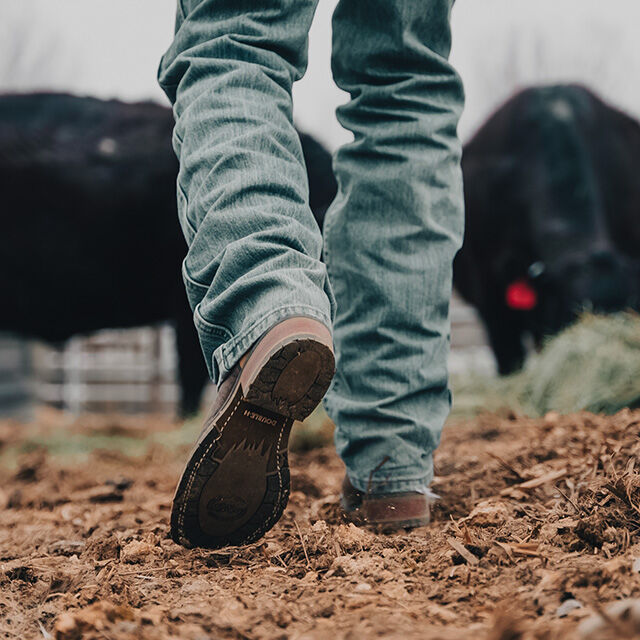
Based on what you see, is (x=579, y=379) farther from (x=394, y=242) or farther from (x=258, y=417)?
(x=258, y=417)

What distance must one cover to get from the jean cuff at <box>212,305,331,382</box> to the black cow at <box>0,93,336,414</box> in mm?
3249

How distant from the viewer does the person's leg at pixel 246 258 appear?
2.94ft

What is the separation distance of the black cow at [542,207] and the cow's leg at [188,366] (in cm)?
187

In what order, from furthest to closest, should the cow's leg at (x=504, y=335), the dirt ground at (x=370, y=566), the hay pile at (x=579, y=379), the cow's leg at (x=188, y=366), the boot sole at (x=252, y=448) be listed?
the cow's leg at (x=504, y=335) → the cow's leg at (x=188, y=366) → the hay pile at (x=579, y=379) → the boot sole at (x=252, y=448) → the dirt ground at (x=370, y=566)

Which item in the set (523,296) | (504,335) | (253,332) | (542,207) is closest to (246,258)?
(253,332)

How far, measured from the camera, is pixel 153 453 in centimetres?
279

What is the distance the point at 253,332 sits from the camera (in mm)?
895

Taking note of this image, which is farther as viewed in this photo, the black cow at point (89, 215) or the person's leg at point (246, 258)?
the black cow at point (89, 215)

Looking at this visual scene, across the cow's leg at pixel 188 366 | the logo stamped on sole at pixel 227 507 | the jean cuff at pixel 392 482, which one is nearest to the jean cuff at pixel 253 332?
the logo stamped on sole at pixel 227 507

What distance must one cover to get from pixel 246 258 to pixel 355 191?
392 millimetres

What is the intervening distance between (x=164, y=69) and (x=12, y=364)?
21.4 ft

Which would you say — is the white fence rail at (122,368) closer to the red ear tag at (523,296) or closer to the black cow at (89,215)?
the black cow at (89,215)

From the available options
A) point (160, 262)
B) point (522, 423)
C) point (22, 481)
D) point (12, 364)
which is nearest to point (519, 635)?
point (522, 423)

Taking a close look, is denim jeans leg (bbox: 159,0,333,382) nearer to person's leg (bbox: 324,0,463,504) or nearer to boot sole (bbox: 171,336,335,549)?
boot sole (bbox: 171,336,335,549)
